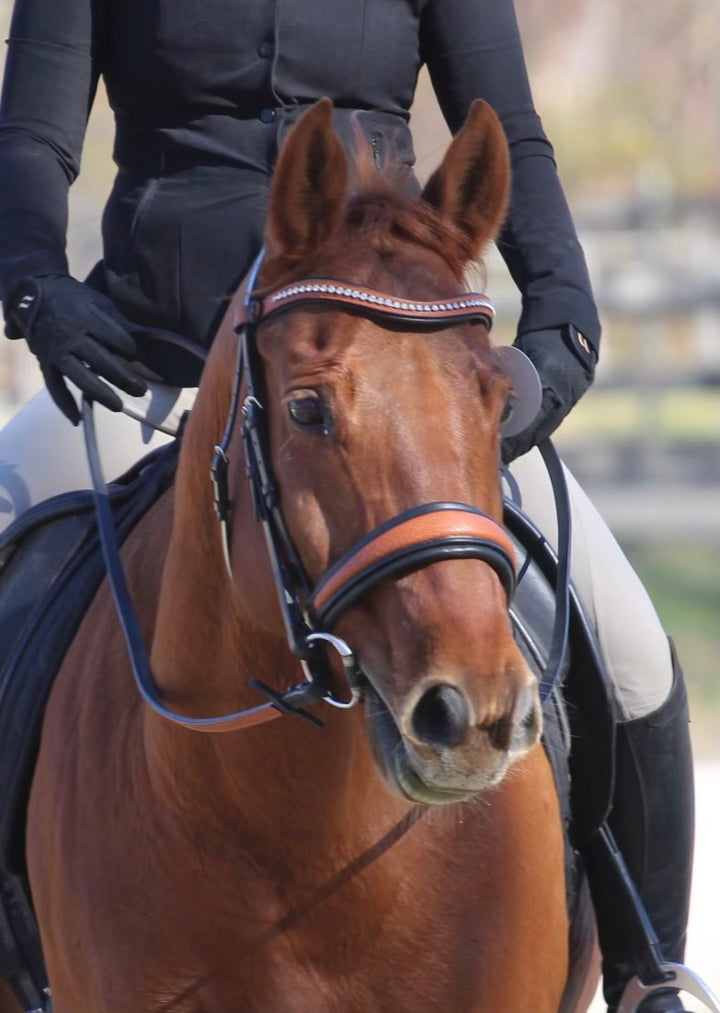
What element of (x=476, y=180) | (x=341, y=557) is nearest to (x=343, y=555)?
(x=341, y=557)

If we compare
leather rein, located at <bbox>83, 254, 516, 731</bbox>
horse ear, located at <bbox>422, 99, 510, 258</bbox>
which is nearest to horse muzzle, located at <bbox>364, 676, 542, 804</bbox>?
leather rein, located at <bbox>83, 254, 516, 731</bbox>

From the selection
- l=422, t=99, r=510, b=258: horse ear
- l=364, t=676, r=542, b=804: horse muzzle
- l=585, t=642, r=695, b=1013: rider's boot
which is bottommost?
Result: l=364, t=676, r=542, b=804: horse muzzle

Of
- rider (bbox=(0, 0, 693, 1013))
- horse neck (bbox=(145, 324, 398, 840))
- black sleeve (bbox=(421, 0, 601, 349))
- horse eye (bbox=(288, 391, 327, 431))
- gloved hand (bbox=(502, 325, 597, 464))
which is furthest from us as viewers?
rider (bbox=(0, 0, 693, 1013))

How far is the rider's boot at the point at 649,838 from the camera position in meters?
3.17

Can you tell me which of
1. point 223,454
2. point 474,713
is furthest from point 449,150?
point 474,713

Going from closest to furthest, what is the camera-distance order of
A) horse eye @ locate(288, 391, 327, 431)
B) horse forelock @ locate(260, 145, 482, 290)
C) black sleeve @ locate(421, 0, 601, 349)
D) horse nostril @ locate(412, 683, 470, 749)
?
horse nostril @ locate(412, 683, 470, 749)
horse eye @ locate(288, 391, 327, 431)
horse forelock @ locate(260, 145, 482, 290)
black sleeve @ locate(421, 0, 601, 349)

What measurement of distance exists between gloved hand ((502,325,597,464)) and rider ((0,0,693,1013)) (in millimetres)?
119

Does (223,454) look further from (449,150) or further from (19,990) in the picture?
(19,990)

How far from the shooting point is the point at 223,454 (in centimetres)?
251

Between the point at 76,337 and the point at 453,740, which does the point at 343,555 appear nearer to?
the point at 453,740

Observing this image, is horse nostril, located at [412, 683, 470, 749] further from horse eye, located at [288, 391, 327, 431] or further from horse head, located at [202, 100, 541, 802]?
horse eye, located at [288, 391, 327, 431]

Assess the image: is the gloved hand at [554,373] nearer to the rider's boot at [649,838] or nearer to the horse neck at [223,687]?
the horse neck at [223,687]

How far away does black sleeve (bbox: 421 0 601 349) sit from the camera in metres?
3.03

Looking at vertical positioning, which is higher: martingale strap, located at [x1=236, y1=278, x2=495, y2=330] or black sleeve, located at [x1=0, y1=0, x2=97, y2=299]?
black sleeve, located at [x1=0, y1=0, x2=97, y2=299]
